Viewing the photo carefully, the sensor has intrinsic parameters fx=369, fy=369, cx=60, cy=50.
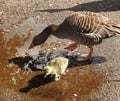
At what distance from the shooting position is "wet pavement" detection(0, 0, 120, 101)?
15.4ft

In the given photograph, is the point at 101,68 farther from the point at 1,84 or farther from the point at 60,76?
the point at 1,84

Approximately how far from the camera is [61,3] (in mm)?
6695

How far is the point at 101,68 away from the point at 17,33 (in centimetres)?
151

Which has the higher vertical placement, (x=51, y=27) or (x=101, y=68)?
(x=51, y=27)

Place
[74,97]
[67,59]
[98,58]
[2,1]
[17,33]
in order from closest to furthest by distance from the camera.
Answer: [74,97] → [67,59] → [98,58] → [17,33] → [2,1]

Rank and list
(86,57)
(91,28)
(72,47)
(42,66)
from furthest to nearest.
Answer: (72,47) → (86,57) → (42,66) → (91,28)

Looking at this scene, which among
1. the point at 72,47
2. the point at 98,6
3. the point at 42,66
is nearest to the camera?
the point at 42,66

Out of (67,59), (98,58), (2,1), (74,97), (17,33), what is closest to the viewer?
(74,97)

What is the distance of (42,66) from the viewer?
515cm

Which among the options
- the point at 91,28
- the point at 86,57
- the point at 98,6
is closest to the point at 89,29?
the point at 91,28

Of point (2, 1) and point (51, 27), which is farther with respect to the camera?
point (2, 1)

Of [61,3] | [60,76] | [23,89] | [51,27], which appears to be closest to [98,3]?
[61,3]

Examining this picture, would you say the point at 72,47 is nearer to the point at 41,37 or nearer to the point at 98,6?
the point at 41,37

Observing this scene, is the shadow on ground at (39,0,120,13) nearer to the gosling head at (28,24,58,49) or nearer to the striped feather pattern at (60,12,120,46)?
the gosling head at (28,24,58,49)
